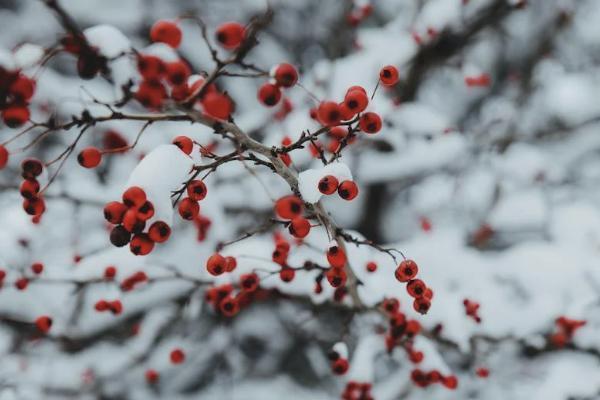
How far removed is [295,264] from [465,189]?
3516mm

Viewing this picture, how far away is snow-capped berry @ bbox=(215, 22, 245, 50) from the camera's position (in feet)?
4.47

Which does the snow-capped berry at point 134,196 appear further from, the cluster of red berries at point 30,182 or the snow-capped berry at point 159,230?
the cluster of red berries at point 30,182

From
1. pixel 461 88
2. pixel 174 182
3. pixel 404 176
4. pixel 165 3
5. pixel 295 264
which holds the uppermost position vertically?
pixel 461 88

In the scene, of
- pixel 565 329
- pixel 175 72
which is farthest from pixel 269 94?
pixel 565 329

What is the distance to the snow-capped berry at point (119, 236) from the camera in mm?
1389

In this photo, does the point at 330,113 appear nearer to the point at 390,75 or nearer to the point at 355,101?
the point at 355,101

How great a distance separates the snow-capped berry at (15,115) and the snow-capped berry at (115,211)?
37cm

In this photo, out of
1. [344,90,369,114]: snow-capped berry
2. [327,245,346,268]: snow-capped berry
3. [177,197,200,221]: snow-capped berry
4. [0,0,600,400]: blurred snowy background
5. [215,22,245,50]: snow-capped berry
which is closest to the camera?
[215,22,245,50]: snow-capped berry

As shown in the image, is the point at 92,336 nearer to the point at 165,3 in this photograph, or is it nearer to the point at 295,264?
Answer: the point at 295,264

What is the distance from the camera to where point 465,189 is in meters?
5.66

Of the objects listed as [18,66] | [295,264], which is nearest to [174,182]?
[18,66]

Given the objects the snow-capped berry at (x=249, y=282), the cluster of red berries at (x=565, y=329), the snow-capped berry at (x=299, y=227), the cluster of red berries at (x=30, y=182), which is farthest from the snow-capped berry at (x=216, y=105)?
the cluster of red berries at (x=565, y=329)

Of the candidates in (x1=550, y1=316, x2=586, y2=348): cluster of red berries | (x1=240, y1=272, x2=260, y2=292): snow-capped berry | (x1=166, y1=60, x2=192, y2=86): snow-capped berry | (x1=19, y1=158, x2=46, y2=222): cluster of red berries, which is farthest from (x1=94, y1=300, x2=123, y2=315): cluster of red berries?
(x1=550, y1=316, x2=586, y2=348): cluster of red berries

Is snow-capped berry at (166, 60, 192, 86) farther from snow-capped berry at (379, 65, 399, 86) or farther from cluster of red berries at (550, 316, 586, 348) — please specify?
cluster of red berries at (550, 316, 586, 348)
